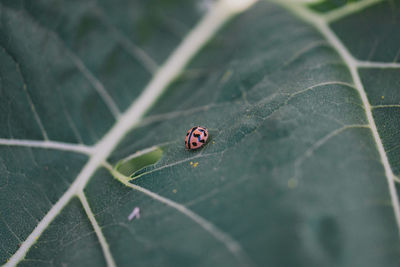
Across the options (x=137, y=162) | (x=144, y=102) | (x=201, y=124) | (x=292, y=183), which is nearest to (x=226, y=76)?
(x=201, y=124)

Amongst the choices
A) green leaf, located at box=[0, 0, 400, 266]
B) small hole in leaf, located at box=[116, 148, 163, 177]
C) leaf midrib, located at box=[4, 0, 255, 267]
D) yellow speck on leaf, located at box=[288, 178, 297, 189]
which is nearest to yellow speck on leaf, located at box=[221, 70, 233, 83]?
green leaf, located at box=[0, 0, 400, 266]

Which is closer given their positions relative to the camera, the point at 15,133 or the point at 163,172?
the point at 163,172

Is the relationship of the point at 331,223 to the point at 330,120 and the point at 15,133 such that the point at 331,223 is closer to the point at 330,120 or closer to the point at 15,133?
the point at 330,120

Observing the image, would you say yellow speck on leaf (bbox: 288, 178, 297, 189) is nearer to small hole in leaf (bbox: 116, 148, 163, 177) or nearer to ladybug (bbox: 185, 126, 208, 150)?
ladybug (bbox: 185, 126, 208, 150)

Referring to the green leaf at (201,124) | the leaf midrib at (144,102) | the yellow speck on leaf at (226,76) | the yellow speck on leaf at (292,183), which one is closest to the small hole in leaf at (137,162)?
the green leaf at (201,124)

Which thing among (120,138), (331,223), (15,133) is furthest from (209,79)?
(331,223)

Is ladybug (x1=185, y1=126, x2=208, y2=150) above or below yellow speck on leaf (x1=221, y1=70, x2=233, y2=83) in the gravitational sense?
below

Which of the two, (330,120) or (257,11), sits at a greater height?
(257,11)
